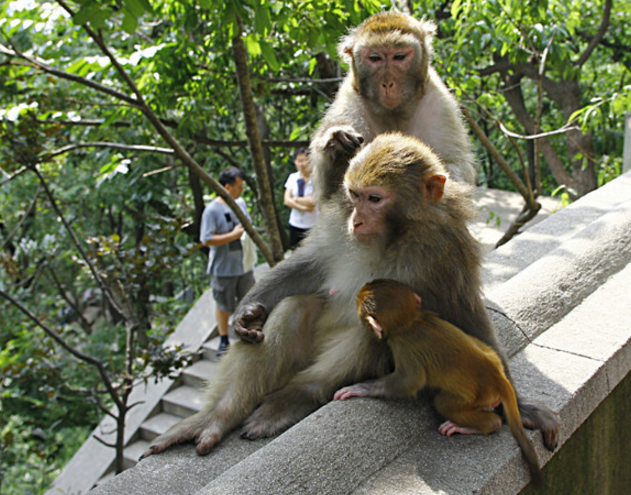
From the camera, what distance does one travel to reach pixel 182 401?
8.00 metres

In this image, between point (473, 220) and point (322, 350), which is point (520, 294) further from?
point (322, 350)

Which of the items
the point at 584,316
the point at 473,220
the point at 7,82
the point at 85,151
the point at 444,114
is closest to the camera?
the point at 473,220

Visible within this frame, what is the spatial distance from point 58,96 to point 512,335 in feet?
14.8

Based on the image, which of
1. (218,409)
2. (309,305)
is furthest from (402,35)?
(218,409)

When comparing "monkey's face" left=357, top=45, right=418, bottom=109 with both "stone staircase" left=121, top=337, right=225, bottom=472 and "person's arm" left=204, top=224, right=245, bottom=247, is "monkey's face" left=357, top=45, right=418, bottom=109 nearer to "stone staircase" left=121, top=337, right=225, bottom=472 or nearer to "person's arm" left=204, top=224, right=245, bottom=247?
"person's arm" left=204, top=224, right=245, bottom=247

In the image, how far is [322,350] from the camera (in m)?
2.57

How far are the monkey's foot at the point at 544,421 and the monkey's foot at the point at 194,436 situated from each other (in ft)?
3.69

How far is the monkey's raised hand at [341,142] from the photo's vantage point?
2807 mm

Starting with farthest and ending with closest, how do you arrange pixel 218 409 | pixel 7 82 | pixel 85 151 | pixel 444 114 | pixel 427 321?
pixel 85 151
pixel 7 82
pixel 444 114
pixel 218 409
pixel 427 321

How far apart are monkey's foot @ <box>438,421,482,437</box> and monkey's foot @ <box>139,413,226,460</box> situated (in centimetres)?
87

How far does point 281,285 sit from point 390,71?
4.05ft

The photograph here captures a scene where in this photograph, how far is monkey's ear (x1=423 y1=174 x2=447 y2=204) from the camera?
224cm

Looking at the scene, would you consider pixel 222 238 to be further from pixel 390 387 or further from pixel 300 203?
pixel 390 387

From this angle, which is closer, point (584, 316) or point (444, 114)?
point (584, 316)
